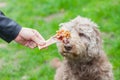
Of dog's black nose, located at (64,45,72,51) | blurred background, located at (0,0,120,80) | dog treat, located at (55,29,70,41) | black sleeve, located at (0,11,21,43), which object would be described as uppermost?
blurred background, located at (0,0,120,80)

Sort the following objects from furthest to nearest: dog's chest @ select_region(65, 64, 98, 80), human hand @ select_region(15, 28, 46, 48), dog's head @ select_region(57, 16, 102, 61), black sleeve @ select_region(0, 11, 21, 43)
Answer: dog's chest @ select_region(65, 64, 98, 80), dog's head @ select_region(57, 16, 102, 61), human hand @ select_region(15, 28, 46, 48), black sleeve @ select_region(0, 11, 21, 43)

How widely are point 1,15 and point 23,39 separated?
0.35 m

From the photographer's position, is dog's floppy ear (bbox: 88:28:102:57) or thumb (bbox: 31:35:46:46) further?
dog's floppy ear (bbox: 88:28:102:57)

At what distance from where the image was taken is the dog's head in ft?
15.8

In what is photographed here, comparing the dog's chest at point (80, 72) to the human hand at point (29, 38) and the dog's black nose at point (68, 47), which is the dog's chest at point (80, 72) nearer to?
the dog's black nose at point (68, 47)

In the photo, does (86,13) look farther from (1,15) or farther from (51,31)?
(1,15)

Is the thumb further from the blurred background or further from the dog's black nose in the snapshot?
the blurred background

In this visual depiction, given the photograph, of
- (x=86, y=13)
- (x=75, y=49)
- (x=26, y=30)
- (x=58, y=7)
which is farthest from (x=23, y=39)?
(x=58, y=7)

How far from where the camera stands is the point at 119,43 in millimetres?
7121

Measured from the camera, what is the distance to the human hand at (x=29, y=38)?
458 centimetres

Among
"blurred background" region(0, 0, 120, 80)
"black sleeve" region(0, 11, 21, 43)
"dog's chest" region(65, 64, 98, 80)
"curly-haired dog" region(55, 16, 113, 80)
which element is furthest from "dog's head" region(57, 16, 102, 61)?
"blurred background" region(0, 0, 120, 80)

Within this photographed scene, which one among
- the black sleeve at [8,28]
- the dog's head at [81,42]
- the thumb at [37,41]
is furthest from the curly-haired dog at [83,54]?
the black sleeve at [8,28]

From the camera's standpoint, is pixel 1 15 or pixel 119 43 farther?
pixel 119 43

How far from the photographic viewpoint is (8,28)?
4.47m
